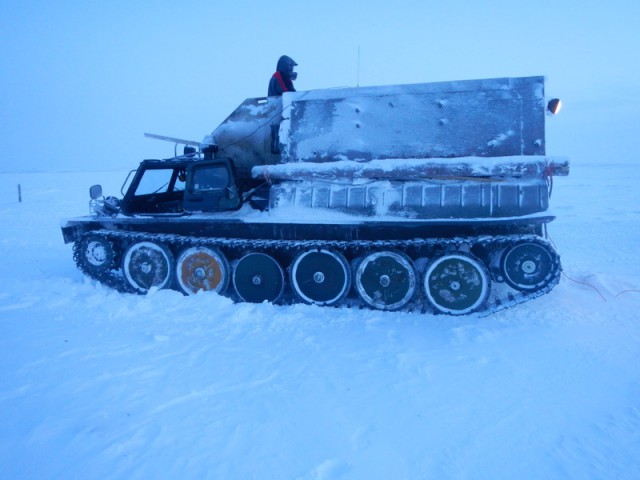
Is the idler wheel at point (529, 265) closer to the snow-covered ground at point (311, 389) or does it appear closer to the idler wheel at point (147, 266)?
the snow-covered ground at point (311, 389)

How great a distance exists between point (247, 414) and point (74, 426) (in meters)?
1.27

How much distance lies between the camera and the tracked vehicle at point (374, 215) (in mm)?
5531

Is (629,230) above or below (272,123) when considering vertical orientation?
below

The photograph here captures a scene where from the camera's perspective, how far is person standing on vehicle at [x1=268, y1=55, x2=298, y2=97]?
24.1ft

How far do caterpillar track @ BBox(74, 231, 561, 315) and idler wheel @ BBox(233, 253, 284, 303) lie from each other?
0.02 meters

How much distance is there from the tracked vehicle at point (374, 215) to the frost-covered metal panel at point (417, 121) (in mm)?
15

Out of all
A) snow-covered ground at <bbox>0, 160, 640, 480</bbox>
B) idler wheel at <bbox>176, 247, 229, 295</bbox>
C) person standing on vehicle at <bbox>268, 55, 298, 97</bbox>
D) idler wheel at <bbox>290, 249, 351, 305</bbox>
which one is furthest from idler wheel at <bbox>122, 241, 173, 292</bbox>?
person standing on vehicle at <bbox>268, 55, 298, 97</bbox>

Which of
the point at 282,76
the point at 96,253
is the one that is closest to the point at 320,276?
the point at 282,76

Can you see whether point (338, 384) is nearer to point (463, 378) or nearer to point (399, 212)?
point (463, 378)

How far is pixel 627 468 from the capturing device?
2762mm

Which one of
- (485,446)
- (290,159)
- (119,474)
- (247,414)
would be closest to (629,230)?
(290,159)

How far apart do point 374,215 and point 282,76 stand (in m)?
3.29

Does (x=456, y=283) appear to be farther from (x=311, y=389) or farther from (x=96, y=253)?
(x=96, y=253)

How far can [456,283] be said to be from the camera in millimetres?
5777
